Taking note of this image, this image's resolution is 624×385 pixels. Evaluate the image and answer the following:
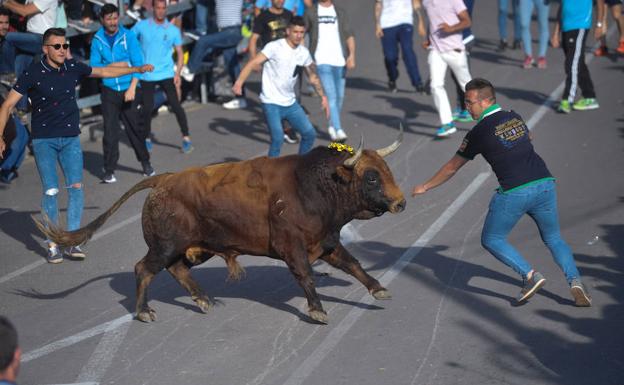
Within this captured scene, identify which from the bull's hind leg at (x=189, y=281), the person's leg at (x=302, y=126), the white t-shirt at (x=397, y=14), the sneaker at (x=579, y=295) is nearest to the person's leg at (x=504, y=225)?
the sneaker at (x=579, y=295)

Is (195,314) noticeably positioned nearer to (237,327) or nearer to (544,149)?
(237,327)

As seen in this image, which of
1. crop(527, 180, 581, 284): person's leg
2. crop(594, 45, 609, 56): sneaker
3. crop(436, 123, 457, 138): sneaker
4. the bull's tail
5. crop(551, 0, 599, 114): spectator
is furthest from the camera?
crop(594, 45, 609, 56): sneaker

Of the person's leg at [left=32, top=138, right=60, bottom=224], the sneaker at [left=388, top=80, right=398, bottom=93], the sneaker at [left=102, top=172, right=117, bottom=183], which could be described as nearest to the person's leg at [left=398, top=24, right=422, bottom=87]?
the sneaker at [left=388, top=80, right=398, bottom=93]

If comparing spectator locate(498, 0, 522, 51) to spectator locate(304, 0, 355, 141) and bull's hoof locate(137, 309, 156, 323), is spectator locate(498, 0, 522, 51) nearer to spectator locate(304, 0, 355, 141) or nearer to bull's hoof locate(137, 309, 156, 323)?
spectator locate(304, 0, 355, 141)

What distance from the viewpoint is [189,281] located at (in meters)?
8.88

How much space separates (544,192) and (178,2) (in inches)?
445

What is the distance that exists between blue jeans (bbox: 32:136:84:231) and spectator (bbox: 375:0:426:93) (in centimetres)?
908

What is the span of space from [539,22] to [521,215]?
40.4 ft

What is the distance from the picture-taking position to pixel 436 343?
7.64m

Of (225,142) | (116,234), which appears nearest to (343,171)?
(116,234)

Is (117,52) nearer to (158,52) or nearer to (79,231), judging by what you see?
(158,52)

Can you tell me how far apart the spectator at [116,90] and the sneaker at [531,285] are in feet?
22.1

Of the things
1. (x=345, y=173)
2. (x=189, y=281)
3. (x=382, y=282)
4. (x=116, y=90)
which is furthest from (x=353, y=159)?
(x=116, y=90)

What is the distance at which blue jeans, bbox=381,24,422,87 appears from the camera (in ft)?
60.6
